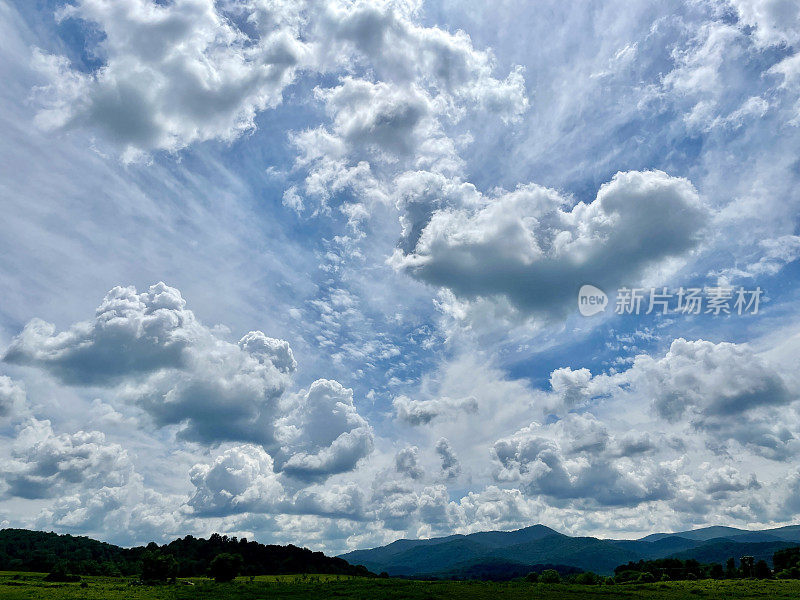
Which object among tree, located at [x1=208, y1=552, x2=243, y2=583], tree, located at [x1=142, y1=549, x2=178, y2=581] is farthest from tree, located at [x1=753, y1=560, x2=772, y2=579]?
tree, located at [x1=142, y1=549, x2=178, y2=581]

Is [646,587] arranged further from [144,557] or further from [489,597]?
[144,557]

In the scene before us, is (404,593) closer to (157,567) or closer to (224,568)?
(224,568)

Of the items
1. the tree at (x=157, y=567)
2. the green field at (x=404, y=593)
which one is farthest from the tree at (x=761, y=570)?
the tree at (x=157, y=567)

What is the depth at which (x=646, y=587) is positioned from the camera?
419ft

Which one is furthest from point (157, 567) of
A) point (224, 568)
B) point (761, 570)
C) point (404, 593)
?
point (761, 570)

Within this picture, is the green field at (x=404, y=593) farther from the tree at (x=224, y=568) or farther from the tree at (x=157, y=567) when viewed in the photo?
the tree at (x=224, y=568)

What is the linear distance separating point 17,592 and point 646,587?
5622 inches

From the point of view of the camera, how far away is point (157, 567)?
498 feet

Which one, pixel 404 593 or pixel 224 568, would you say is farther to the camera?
pixel 224 568

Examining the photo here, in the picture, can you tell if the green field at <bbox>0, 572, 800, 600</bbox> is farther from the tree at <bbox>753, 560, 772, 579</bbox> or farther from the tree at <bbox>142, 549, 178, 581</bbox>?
the tree at <bbox>753, 560, 772, 579</bbox>

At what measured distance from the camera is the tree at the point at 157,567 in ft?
497

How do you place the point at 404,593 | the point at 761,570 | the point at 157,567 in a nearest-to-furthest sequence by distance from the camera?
the point at 404,593 < the point at 157,567 < the point at 761,570

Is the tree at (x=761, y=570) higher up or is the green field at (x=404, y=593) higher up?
the green field at (x=404, y=593)

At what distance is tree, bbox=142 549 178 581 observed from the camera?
151 meters
